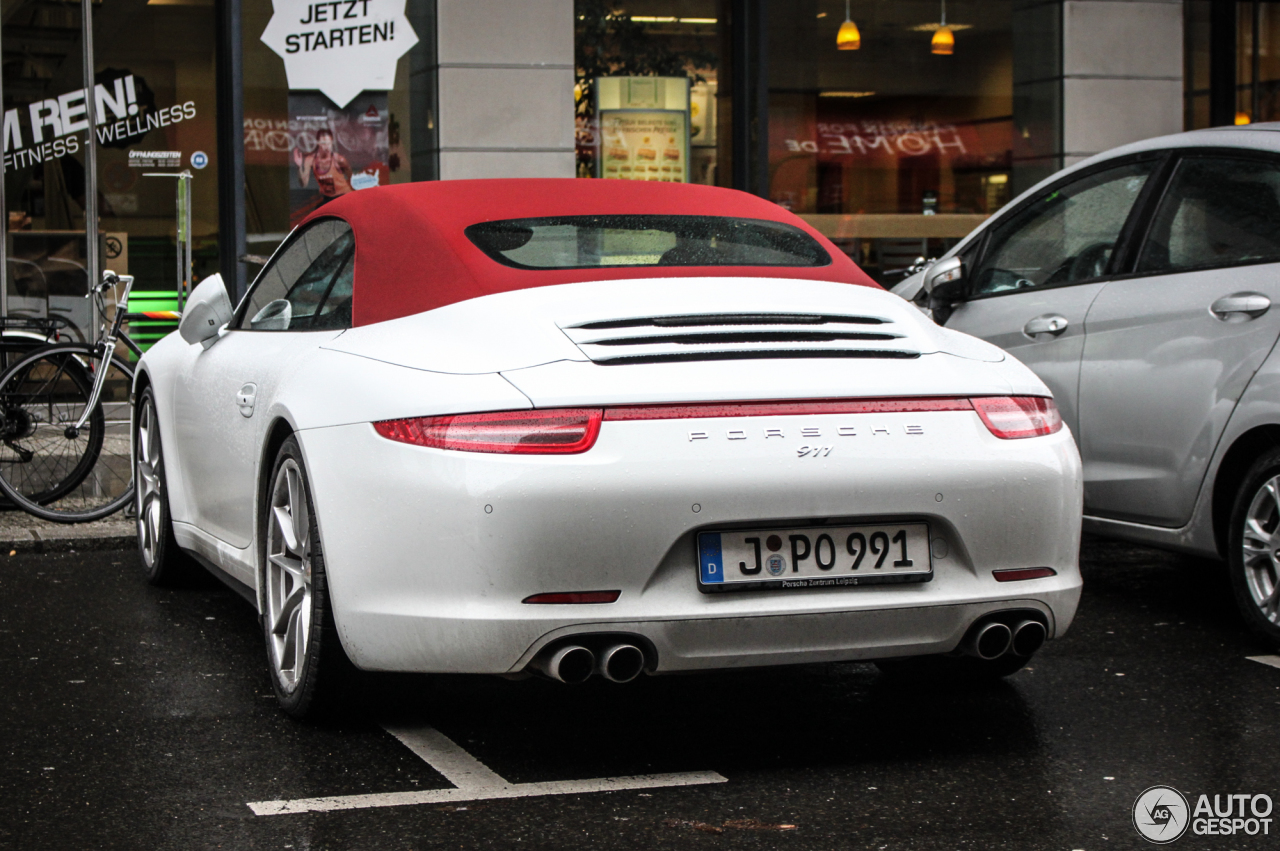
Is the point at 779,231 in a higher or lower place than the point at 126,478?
higher

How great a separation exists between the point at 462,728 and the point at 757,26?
975 cm

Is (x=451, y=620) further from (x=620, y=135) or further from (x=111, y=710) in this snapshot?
(x=620, y=135)

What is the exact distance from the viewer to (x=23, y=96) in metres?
11.8

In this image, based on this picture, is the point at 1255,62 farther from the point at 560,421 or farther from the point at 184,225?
the point at 560,421

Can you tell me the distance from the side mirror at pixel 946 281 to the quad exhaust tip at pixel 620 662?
330cm

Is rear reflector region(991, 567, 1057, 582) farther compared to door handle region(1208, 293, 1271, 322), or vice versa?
door handle region(1208, 293, 1271, 322)

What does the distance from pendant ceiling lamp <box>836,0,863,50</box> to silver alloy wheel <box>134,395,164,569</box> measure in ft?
27.4

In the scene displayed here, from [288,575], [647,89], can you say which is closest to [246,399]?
[288,575]

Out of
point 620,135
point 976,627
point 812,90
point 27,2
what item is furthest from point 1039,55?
point 976,627

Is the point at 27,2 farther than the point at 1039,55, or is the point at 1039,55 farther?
the point at 1039,55

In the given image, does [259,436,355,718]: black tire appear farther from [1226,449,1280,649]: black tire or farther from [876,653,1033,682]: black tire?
[1226,449,1280,649]: black tire

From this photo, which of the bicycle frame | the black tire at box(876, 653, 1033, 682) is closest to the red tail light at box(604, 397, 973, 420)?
the black tire at box(876, 653, 1033, 682)

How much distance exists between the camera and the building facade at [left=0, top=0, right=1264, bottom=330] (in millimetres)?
11969

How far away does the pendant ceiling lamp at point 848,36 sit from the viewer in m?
13.4
